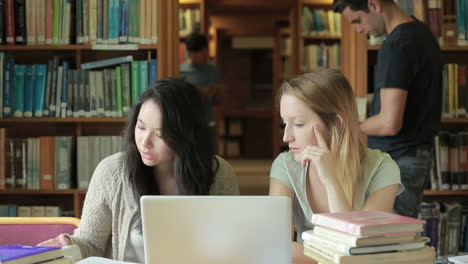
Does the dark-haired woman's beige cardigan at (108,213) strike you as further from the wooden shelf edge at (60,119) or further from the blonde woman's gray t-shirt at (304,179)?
the wooden shelf edge at (60,119)

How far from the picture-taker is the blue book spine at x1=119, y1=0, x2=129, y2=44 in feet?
12.7

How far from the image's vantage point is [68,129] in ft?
13.5

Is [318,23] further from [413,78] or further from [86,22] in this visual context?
[413,78]

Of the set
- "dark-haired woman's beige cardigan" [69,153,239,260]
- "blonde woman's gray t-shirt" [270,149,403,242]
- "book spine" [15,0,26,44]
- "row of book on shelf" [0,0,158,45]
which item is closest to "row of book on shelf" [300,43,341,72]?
"row of book on shelf" [0,0,158,45]

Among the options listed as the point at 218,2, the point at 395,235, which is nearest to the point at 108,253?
the point at 395,235

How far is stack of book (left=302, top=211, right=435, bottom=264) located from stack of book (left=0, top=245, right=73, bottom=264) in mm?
574

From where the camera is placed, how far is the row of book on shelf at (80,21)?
153 inches

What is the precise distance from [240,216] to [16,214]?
9.32 feet

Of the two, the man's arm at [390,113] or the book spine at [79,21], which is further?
the book spine at [79,21]

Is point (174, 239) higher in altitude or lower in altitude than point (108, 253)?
higher

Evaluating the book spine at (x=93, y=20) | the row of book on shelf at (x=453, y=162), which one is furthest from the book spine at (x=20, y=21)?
the row of book on shelf at (x=453, y=162)

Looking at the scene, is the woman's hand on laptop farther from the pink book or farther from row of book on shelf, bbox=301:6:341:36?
row of book on shelf, bbox=301:6:341:36

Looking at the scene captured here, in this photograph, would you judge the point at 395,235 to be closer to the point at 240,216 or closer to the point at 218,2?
the point at 240,216

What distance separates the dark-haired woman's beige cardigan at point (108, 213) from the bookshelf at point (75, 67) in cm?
177
